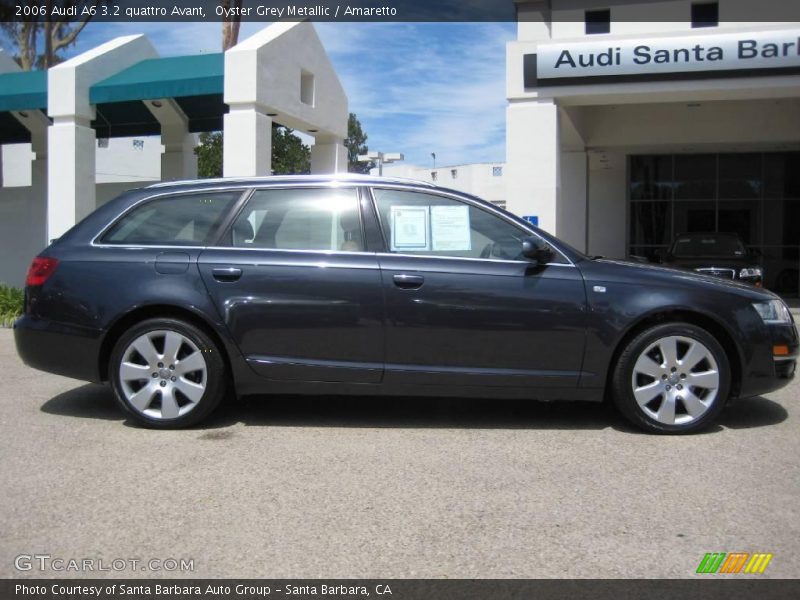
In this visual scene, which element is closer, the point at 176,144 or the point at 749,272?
the point at 749,272

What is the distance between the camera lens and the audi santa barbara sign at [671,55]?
1182 cm

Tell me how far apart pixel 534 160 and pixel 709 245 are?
3.23 m

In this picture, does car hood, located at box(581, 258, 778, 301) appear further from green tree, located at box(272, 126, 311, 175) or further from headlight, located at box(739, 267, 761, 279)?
green tree, located at box(272, 126, 311, 175)

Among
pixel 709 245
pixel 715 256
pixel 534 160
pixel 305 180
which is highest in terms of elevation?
pixel 534 160

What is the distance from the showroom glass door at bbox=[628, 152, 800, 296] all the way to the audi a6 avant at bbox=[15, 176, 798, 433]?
16170 mm

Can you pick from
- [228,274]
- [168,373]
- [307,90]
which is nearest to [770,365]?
[228,274]

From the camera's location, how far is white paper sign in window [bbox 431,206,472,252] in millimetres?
5340

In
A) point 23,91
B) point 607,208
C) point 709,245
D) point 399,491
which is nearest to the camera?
point 399,491

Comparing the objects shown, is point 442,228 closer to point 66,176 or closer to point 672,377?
point 672,377

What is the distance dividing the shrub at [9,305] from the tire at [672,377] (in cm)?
955

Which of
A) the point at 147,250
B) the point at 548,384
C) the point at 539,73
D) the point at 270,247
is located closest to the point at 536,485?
the point at 548,384

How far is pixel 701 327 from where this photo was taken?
527 cm

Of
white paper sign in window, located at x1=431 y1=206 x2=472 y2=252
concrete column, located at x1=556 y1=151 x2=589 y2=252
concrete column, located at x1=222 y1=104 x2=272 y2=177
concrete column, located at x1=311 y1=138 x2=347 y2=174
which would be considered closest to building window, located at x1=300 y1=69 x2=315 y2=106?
concrete column, located at x1=311 y1=138 x2=347 y2=174

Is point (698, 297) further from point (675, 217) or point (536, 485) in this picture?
point (675, 217)
